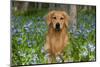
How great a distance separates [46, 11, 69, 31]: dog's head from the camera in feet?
8.80

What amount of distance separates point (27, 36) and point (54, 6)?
1.70 feet

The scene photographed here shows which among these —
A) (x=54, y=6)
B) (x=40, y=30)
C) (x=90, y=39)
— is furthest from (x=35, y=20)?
(x=90, y=39)

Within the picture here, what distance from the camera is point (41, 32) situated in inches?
104

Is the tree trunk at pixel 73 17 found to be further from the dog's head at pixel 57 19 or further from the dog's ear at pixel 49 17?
the dog's ear at pixel 49 17

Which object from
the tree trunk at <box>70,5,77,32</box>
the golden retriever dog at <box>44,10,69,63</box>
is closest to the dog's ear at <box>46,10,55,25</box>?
the golden retriever dog at <box>44,10,69,63</box>

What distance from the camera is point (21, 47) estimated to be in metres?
2.54

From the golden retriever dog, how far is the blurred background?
55mm

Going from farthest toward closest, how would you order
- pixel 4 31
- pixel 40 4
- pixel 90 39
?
pixel 90 39
pixel 40 4
pixel 4 31

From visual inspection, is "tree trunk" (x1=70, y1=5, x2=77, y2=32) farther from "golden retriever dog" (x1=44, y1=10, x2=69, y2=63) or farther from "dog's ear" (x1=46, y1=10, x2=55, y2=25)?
"dog's ear" (x1=46, y1=10, x2=55, y2=25)

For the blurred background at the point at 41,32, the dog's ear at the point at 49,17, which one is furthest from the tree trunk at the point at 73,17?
the dog's ear at the point at 49,17

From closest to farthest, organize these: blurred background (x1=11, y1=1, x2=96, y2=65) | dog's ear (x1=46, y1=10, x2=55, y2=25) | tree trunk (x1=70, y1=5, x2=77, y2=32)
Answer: blurred background (x1=11, y1=1, x2=96, y2=65)
dog's ear (x1=46, y1=10, x2=55, y2=25)
tree trunk (x1=70, y1=5, x2=77, y2=32)

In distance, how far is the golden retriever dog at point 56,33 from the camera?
8.80ft

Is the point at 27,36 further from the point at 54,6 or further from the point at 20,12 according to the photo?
the point at 54,6

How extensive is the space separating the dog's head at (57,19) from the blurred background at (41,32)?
55 mm
